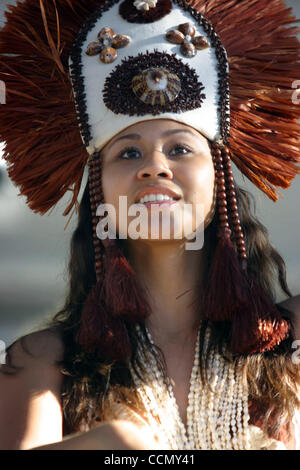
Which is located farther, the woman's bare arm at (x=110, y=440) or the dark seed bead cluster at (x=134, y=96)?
the dark seed bead cluster at (x=134, y=96)

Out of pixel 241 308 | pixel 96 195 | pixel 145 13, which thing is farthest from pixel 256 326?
pixel 145 13

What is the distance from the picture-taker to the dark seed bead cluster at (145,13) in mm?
2576

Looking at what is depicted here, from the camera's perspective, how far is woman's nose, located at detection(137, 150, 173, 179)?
244 cm

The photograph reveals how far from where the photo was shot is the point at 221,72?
8.48 ft

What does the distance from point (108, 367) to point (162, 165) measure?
1.96 ft

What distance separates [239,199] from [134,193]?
514 millimetres

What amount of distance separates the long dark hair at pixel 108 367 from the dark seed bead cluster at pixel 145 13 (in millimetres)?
569

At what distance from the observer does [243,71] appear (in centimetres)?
262

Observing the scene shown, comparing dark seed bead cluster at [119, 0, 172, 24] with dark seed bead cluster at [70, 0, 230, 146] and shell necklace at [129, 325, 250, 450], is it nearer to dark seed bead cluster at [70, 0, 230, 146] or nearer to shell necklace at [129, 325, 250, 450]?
dark seed bead cluster at [70, 0, 230, 146]

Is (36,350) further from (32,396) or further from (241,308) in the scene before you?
(241,308)
